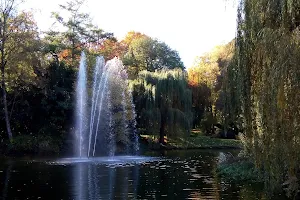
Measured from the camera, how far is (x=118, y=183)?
41.8 ft

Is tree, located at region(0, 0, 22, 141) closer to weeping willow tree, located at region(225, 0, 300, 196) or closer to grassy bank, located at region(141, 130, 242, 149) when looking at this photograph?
grassy bank, located at region(141, 130, 242, 149)

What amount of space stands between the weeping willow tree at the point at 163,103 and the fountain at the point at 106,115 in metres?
1.62

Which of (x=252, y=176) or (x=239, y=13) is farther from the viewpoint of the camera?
(x=252, y=176)

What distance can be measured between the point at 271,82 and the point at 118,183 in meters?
7.25

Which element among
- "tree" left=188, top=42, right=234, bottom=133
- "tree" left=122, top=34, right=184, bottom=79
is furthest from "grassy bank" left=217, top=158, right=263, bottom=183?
"tree" left=122, top=34, right=184, bottom=79

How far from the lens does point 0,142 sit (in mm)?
25312

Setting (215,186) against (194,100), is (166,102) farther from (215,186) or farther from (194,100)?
(215,186)

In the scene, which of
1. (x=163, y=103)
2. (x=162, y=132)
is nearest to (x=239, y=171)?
(x=163, y=103)

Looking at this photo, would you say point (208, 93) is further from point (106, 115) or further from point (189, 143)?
point (106, 115)

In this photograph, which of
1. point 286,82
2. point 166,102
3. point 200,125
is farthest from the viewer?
point 200,125

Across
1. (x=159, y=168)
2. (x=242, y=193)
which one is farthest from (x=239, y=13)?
(x=159, y=168)

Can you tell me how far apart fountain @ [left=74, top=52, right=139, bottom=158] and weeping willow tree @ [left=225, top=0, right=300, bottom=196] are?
17.9 metres

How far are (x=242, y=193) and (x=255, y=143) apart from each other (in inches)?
145

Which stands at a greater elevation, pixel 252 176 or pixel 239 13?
pixel 239 13
